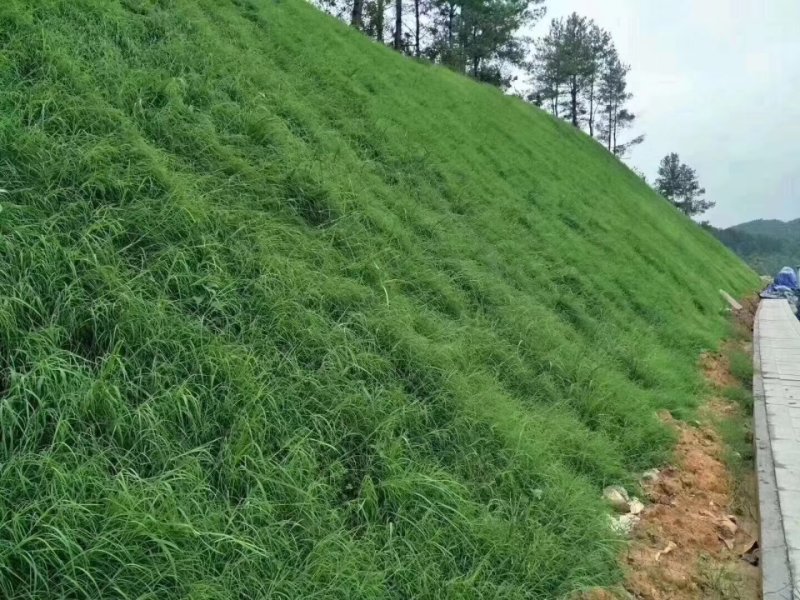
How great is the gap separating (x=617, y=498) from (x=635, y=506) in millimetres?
136

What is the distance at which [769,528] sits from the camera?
371cm

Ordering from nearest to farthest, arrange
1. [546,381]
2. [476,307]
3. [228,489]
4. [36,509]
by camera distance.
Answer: [36,509], [228,489], [546,381], [476,307]

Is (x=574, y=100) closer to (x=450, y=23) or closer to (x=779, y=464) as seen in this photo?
(x=450, y=23)

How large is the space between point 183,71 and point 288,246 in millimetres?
2390

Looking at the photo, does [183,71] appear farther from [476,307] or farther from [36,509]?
[36,509]

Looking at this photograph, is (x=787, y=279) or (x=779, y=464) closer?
(x=779, y=464)

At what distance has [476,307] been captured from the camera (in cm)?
529

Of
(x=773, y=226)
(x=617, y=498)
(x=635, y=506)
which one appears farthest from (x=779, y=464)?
(x=773, y=226)

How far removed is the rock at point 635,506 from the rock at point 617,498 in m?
0.03

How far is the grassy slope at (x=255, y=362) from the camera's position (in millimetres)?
2307

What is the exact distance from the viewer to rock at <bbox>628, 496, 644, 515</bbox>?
3871mm

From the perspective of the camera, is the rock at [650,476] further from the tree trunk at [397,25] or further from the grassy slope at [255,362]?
the tree trunk at [397,25]

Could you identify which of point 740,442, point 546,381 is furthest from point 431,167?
point 740,442

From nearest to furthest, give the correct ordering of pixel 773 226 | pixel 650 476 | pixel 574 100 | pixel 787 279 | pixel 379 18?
pixel 650 476, pixel 379 18, pixel 787 279, pixel 574 100, pixel 773 226
